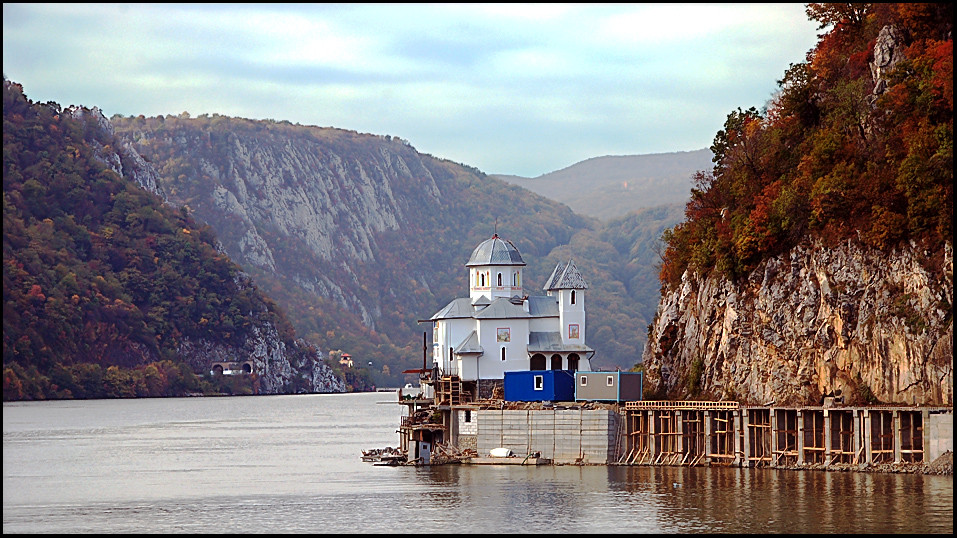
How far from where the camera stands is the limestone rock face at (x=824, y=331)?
70500 millimetres

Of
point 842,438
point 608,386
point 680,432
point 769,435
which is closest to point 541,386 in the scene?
point 608,386

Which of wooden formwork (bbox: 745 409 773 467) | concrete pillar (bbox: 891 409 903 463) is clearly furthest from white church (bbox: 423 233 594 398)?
concrete pillar (bbox: 891 409 903 463)

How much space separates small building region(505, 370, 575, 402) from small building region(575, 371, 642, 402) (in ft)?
4.05

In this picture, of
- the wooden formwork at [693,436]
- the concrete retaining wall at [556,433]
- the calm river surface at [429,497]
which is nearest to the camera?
the calm river surface at [429,497]

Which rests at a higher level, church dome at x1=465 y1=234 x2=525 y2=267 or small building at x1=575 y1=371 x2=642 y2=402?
church dome at x1=465 y1=234 x2=525 y2=267

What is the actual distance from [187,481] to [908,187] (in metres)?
45.3

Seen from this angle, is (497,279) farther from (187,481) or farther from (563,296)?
(187,481)

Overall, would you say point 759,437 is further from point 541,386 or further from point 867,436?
point 541,386

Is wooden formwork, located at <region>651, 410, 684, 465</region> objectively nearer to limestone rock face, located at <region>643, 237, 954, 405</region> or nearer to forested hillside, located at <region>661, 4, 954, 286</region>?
limestone rock face, located at <region>643, 237, 954, 405</region>

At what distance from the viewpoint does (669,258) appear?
97125 millimetres

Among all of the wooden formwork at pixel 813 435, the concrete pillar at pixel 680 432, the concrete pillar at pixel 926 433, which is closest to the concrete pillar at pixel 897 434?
the concrete pillar at pixel 926 433

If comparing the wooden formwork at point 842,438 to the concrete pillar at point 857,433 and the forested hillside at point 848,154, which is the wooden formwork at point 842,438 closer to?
the concrete pillar at point 857,433

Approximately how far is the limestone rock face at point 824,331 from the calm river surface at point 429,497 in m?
5.49

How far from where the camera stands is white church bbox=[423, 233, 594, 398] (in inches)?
3595
